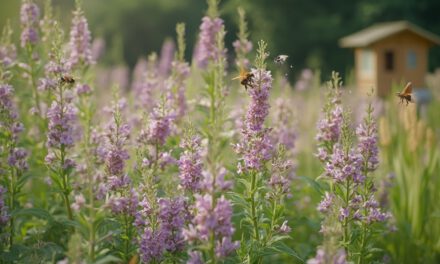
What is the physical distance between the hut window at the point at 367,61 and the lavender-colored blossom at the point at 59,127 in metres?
12.4

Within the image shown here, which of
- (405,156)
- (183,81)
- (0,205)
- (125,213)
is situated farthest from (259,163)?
(405,156)

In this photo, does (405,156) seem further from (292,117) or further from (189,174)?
(189,174)

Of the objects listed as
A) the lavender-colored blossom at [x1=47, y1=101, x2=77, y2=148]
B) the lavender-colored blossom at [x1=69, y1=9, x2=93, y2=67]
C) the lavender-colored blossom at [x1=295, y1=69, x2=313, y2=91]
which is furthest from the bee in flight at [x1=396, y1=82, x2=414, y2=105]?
the lavender-colored blossom at [x1=295, y1=69, x2=313, y2=91]

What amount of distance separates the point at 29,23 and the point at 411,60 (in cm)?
1193

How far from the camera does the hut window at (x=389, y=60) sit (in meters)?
15.6

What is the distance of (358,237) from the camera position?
4406mm

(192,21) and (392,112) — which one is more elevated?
(192,21)

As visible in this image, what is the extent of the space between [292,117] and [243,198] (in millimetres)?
3060

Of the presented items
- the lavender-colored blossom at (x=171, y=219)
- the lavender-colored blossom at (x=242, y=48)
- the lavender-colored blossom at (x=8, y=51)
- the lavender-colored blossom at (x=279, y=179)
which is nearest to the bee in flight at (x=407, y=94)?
the lavender-colored blossom at (x=279, y=179)

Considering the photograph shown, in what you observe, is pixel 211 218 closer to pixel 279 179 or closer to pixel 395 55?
pixel 279 179

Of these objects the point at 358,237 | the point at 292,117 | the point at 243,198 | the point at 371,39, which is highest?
the point at 371,39

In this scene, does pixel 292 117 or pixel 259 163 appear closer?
pixel 259 163

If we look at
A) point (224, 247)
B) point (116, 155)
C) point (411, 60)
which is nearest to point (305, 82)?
point (411, 60)

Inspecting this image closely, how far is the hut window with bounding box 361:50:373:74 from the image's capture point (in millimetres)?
15672
